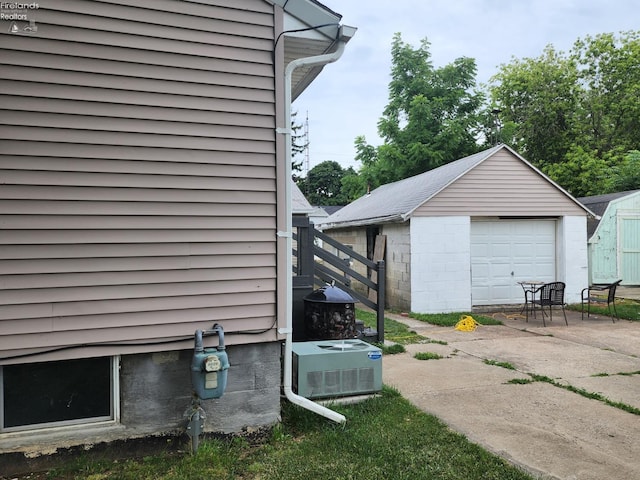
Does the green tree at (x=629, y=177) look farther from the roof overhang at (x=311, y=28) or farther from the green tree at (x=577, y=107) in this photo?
the roof overhang at (x=311, y=28)

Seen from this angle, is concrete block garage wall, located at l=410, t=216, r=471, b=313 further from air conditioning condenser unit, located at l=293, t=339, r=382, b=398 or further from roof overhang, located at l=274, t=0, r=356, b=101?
roof overhang, located at l=274, t=0, r=356, b=101

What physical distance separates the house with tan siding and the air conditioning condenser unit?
0.38 m

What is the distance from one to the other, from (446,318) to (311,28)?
7418mm

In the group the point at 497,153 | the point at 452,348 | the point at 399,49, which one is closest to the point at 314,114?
the point at 399,49

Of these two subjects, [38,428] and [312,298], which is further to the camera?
[312,298]

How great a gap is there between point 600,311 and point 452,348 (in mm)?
5695

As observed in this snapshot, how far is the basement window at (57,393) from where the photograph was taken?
311 cm

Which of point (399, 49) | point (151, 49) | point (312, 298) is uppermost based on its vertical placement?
point (399, 49)

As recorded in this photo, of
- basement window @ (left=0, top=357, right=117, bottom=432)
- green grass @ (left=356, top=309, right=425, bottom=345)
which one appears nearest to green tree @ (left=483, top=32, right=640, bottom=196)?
green grass @ (left=356, top=309, right=425, bottom=345)

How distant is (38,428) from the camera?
124 inches

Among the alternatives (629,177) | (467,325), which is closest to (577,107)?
(629,177)

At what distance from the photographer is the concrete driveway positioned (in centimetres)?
335

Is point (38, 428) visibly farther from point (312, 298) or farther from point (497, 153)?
point (497, 153)

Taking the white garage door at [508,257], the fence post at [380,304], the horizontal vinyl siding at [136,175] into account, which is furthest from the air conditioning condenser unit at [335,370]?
the white garage door at [508,257]
